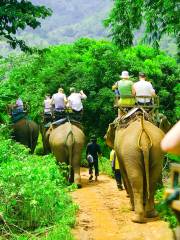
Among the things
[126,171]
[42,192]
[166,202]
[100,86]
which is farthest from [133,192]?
[100,86]

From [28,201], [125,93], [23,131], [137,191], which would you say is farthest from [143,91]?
[23,131]

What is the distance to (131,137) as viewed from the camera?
12617mm

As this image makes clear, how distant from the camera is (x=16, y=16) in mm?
9227

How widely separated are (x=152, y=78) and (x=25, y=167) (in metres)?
21.1

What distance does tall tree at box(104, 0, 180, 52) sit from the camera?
14.9 metres

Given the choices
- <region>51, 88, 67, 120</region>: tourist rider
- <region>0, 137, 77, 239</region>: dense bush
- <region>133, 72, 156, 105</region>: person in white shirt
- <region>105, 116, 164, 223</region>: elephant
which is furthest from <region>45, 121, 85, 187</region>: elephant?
<region>0, 137, 77, 239</region>: dense bush

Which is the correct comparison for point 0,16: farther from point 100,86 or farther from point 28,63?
point 100,86

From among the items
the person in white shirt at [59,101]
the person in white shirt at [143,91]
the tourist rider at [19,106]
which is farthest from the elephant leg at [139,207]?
the tourist rider at [19,106]

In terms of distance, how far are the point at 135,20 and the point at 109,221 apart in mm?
5575

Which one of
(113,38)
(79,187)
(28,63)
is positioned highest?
(113,38)

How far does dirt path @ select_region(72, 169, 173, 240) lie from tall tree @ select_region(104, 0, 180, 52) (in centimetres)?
409

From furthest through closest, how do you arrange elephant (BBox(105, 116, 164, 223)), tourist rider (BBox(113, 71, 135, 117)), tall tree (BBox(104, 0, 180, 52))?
1. tall tree (BBox(104, 0, 180, 52))
2. tourist rider (BBox(113, 71, 135, 117))
3. elephant (BBox(105, 116, 164, 223))

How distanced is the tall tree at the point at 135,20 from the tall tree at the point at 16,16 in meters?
5.37

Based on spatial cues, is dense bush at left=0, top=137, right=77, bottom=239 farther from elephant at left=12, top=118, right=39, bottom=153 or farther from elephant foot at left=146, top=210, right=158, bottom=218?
elephant at left=12, top=118, right=39, bottom=153
